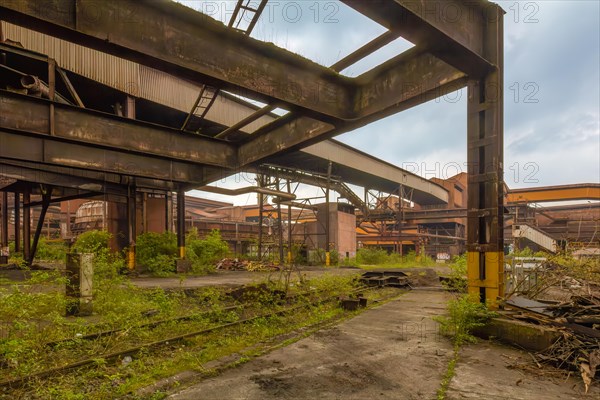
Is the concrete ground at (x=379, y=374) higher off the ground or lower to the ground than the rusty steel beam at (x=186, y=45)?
lower

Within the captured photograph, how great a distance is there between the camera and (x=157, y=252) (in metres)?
13.3

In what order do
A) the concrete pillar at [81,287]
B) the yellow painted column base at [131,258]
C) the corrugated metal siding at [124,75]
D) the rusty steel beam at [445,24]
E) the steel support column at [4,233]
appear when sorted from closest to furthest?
the rusty steel beam at [445,24] → the concrete pillar at [81,287] → the corrugated metal siding at [124,75] → the yellow painted column base at [131,258] → the steel support column at [4,233]

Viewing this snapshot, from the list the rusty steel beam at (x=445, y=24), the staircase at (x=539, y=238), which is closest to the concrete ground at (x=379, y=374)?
the rusty steel beam at (x=445, y=24)

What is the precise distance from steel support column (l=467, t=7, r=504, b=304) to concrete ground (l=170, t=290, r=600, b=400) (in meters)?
1.10

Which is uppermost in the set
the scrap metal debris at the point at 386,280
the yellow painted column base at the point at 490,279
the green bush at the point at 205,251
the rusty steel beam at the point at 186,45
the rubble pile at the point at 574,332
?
the rusty steel beam at the point at 186,45

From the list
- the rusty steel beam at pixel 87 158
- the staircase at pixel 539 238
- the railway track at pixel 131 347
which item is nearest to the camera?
the railway track at pixel 131 347

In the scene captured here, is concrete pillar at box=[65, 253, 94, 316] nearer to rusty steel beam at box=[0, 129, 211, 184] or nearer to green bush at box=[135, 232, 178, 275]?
rusty steel beam at box=[0, 129, 211, 184]

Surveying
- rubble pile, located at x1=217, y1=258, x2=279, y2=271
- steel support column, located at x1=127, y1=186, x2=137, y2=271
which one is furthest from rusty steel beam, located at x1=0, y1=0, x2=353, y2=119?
rubble pile, located at x1=217, y1=258, x2=279, y2=271

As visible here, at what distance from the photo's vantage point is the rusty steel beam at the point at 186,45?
3256 mm

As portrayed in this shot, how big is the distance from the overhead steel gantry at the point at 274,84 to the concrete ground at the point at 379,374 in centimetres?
153

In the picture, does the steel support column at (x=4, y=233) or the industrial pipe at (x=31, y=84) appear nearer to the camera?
the industrial pipe at (x=31, y=84)

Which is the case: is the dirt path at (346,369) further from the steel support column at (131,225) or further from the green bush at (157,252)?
the steel support column at (131,225)

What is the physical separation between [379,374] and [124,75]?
13192 mm

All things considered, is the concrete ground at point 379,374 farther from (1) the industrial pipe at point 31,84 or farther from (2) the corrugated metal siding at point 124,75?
Answer: (2) the corrugated metal siding at point 124,75
